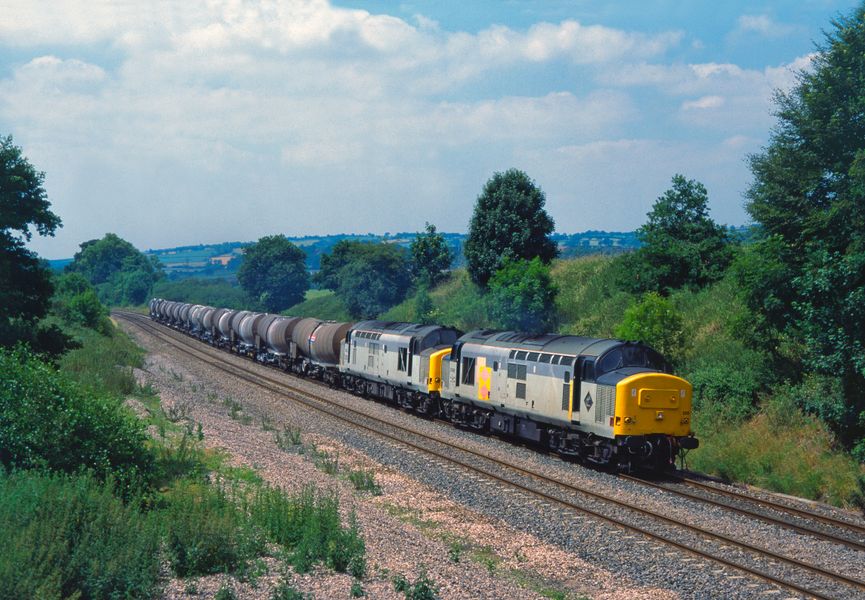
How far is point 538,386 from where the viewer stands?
2398cm

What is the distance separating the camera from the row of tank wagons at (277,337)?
4425 centimetres

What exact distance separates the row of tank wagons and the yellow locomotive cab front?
2390cm

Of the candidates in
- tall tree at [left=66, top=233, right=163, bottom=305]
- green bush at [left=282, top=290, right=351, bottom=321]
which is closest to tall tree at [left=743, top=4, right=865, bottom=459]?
green bush at [left=282, top=290, right=351, bottom=321]

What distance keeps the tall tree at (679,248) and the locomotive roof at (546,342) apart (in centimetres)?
1630

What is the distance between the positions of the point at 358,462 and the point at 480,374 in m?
6.44

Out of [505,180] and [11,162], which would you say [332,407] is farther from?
[505,180]

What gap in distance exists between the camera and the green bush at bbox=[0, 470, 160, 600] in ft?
32.3

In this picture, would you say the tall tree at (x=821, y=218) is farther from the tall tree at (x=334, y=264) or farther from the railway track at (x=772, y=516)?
the tall tree at (x=334, y=264)

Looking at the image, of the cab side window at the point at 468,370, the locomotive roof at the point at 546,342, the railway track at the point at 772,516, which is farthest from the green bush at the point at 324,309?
the railway track at the point at 772,516

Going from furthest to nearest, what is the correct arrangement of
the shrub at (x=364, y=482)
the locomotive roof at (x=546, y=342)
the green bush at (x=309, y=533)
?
the locomotive roof at (x=546, y=342) < the shrub at (x=364, y=482) < the green bush at (x=309, y=533)

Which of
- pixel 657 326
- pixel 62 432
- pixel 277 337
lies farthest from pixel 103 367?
pixel 657 326

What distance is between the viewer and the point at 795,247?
25.9 meters

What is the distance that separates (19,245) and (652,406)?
2566 centimetres

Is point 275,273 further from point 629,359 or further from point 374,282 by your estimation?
point 629,359
